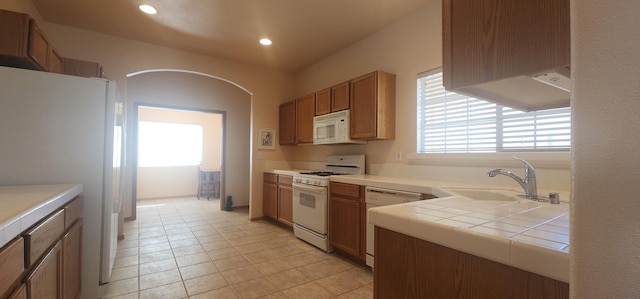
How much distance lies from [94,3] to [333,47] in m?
2.70

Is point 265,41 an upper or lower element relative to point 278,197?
upper

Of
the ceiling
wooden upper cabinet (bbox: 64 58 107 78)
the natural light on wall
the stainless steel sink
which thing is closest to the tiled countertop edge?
the stainless steel sink

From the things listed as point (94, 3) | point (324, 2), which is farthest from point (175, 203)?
point (324, 2)

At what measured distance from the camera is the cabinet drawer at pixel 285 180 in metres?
3.81

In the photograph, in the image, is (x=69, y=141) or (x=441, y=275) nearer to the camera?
(x=441, y=275)

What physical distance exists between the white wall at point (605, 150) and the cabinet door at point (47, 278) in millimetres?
1669

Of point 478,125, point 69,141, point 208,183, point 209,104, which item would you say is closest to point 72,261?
point 69,141

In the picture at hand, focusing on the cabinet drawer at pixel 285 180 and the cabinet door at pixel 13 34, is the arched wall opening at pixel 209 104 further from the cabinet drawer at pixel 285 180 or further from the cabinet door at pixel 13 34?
the cabinet door at pixel 13 34

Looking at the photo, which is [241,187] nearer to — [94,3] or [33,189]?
[94,3]

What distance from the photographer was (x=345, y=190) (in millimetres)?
2840

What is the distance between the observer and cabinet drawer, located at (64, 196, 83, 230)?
1.45 meters

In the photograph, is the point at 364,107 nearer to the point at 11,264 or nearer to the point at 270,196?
the point at 270,196

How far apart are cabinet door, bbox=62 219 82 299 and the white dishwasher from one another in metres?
2.00

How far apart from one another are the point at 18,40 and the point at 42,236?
1.56m
